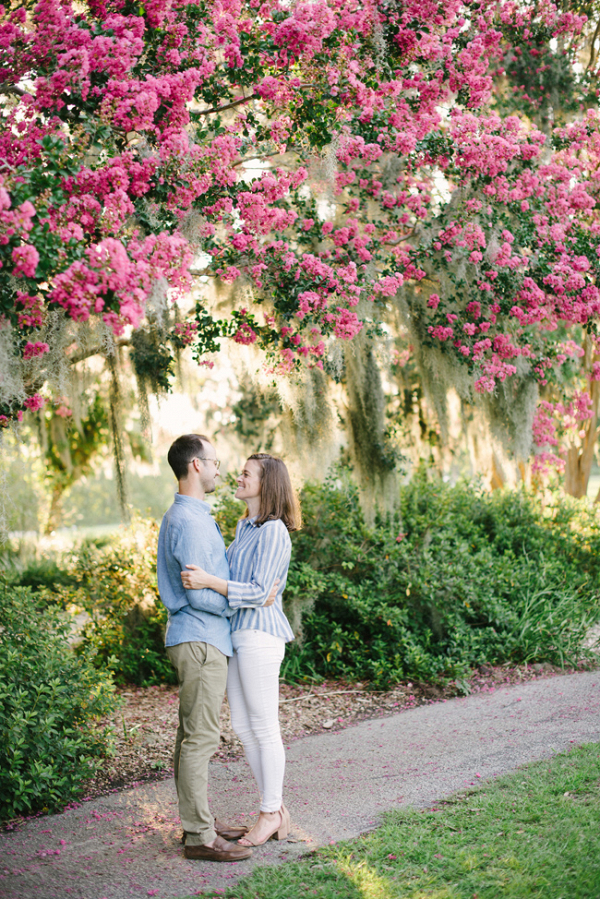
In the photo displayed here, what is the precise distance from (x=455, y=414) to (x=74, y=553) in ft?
16.8

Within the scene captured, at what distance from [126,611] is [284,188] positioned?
335cm

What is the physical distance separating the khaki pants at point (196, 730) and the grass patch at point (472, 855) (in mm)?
302

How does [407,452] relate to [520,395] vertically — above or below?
below

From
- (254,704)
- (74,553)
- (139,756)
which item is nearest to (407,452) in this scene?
(74,553)

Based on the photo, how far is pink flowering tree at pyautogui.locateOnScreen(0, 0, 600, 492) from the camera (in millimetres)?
2953

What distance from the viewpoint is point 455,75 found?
509 centimetres

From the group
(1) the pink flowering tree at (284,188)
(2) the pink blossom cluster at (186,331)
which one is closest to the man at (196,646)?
(1) the pink flowering tree at (284,188)

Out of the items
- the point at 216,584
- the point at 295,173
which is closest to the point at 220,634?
the point at 216,584

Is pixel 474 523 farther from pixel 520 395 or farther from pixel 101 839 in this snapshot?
pixel 101 839

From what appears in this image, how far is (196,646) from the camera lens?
266 cm

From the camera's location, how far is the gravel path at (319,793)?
2.54 m

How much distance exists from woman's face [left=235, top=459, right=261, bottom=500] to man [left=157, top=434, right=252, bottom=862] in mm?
170

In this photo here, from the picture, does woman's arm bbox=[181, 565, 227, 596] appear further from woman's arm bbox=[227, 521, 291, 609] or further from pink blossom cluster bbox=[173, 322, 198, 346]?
pink blossom cluster bbox=[173, 322, 198, 346]

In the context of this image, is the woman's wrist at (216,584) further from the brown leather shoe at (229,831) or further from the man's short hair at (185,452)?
the brown leather shoe at (229,831)
